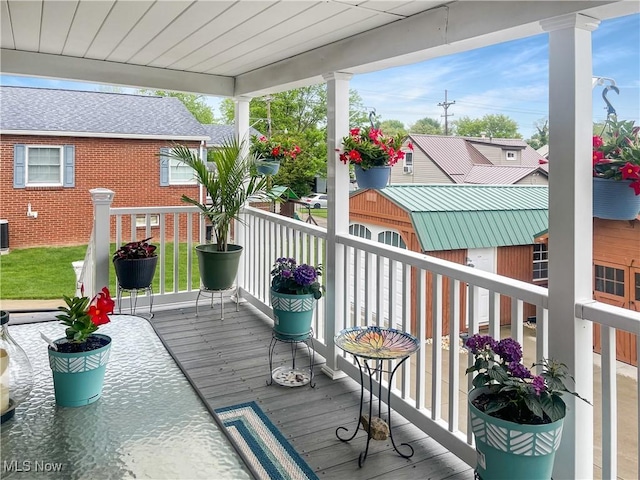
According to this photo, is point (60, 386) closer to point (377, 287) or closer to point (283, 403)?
point (283, 403)

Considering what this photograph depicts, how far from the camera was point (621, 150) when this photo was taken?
166 cm

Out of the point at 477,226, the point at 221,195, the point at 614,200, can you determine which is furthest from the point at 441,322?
the point at 221,195

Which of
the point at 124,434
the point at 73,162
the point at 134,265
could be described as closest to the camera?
the point at 124,434

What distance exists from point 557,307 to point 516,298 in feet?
0.76

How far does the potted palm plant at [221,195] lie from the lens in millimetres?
4086

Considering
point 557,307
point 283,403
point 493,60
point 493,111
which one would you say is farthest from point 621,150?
point 283,403

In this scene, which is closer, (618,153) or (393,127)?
(618,153)

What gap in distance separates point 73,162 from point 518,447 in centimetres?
912

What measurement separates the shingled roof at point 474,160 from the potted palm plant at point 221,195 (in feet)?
6.73

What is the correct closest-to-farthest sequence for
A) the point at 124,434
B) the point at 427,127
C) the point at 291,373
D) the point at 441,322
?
the point at 124,434 → the point at 441,322 → the point at 427,127 → the point at 291,373

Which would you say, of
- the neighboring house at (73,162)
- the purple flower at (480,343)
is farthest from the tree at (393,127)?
the neighboring house at (73,162)

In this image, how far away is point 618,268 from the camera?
1.75 meters

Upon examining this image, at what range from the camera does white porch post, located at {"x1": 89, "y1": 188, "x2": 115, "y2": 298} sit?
4.09 m

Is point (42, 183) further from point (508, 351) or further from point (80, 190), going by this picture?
point (508, 351)
